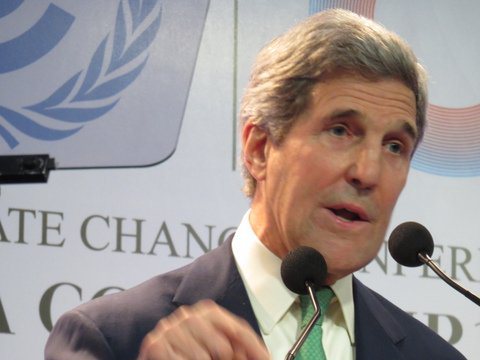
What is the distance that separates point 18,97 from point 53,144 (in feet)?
0.50

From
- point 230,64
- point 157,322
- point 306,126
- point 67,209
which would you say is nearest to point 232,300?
point 157,322

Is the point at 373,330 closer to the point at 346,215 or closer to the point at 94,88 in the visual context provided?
the point at 346,215

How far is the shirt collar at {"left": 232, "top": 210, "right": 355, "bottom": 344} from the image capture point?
221 centimetres

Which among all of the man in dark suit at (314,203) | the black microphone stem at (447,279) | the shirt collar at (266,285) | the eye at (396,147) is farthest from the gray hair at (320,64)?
the black microphone stem at (447,279)

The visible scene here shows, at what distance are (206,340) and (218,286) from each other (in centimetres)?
78

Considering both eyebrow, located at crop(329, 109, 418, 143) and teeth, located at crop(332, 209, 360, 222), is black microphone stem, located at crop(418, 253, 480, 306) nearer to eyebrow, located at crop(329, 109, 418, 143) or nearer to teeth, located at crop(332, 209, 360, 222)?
teeth, located at crop(332, 209, 360, 222)

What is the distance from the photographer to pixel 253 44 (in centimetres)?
328

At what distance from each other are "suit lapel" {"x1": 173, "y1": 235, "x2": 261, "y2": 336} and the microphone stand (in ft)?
0.66

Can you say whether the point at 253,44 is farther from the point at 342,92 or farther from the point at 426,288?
the point at 342,92

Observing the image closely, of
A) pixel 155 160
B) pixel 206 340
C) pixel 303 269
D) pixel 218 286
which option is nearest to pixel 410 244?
pixel 303 269

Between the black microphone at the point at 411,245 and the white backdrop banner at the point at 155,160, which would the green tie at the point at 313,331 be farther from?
the white backdrop banner at the point at 155,160

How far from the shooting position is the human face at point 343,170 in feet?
7.11

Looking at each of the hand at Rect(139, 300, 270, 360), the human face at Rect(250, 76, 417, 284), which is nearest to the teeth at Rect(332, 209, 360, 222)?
the human face at Rect(250, 76, 417, 284)

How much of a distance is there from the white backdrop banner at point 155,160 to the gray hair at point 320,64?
809 mm
